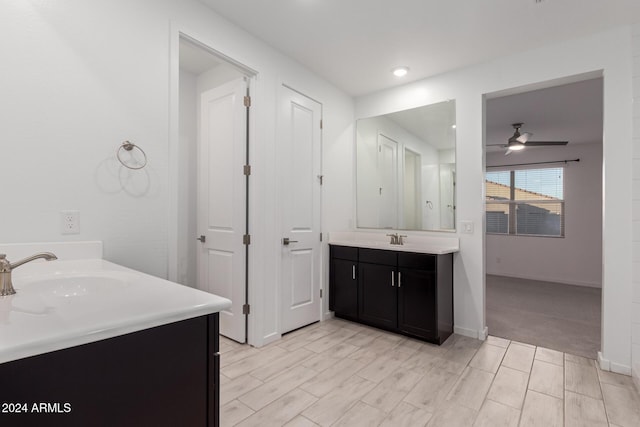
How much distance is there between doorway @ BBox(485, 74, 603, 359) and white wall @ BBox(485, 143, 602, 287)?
14 mm

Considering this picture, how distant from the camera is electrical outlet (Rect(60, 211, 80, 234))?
1.59m

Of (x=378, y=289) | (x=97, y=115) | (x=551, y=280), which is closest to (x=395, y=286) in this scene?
(x=378, y=289)

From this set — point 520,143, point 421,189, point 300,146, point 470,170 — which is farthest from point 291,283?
point 520,143

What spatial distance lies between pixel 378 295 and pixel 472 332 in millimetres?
932

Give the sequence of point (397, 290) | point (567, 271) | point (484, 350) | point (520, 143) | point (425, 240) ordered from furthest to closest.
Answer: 1. point (567, 271)
2. point (520, 143)
3. point (425, 240)
4. point (397, 290)
5. point (484, 350)

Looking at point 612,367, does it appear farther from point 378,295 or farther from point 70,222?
point 70,222

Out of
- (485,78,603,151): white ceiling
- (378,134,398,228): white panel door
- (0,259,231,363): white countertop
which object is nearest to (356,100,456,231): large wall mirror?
(378,134,398,228): white panel door

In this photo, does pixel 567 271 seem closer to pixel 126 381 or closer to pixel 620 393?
pixel 620 393

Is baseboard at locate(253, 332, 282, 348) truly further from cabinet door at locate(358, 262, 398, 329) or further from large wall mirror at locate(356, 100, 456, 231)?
large wall mirror at locate(356, 100, 456, 231)

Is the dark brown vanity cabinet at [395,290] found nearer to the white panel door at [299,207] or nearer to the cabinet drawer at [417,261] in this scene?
the cabinet drawer at [417,261]

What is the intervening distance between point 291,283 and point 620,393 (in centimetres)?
246

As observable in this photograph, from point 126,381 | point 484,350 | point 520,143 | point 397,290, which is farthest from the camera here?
point 520,143

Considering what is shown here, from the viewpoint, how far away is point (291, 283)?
3.04m

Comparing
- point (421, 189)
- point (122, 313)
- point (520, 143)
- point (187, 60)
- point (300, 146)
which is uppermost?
point (187, 60)
